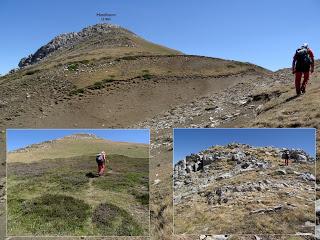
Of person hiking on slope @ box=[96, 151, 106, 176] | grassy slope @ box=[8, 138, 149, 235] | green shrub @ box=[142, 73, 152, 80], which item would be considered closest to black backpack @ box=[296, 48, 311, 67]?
grassy slope @ box=[8, 138, 149, 235]

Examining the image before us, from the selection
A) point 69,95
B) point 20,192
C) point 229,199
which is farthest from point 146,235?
point 69,95

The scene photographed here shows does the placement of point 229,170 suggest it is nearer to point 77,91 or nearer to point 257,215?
point 257,215

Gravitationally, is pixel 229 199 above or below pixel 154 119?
below

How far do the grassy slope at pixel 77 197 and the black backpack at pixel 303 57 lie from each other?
1002 centimetres

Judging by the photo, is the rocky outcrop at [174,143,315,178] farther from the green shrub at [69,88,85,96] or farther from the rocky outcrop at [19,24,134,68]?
the rocky outcrop at [19,24,134,68]

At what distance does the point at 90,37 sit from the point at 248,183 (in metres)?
90.1

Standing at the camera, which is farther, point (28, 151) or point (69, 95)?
point (69, 95)

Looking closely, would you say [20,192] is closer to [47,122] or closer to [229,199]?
[229,199]

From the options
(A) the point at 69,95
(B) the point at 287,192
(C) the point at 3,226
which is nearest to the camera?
(B) the point at 287,192

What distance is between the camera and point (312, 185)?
1162cm

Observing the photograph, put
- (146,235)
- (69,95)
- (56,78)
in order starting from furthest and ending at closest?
(56,78) → (69,95) → (146,235)

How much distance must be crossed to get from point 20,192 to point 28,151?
122 cm

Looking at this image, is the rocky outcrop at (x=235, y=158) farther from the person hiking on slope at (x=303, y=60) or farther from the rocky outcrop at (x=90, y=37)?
the rocky outcrop at (x=90, y=37)

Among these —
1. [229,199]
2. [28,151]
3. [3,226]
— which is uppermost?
[28,151]
